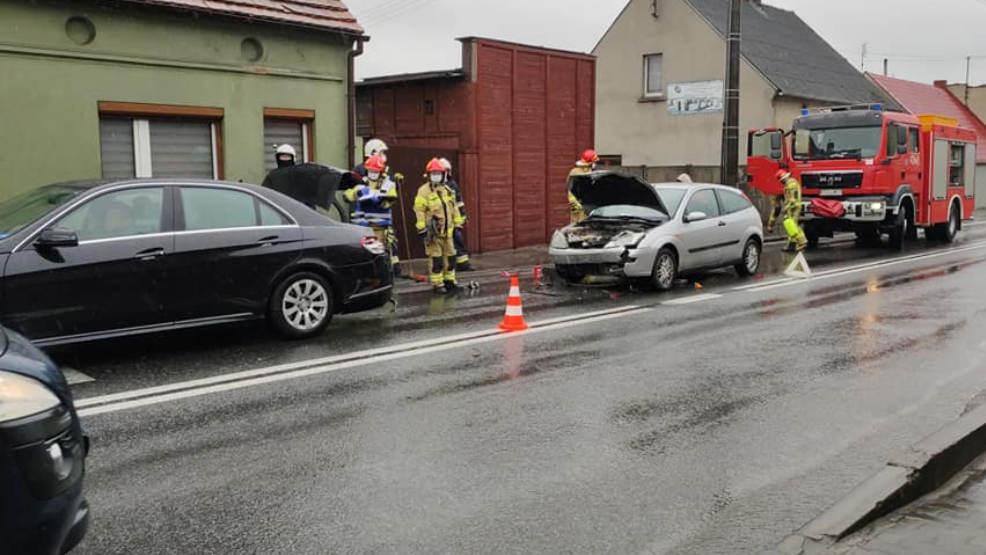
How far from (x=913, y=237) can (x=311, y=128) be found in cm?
1517

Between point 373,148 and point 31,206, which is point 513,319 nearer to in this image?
point 31,206

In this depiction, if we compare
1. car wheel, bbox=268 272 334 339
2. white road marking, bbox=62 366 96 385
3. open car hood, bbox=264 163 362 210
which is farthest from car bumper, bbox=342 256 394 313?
white road marking, bbox=62 366 96 385

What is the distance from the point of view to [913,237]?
21734mm

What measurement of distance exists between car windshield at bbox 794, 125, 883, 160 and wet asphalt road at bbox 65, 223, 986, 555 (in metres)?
9.34

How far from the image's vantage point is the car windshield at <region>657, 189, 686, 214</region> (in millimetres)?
12634

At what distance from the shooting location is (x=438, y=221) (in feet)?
39.0

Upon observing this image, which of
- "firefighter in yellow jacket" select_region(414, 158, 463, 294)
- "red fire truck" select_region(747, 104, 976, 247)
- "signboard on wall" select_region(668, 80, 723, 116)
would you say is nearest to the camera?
"firefighter in yellow jacket" select_region(414, 158, 463, 294)

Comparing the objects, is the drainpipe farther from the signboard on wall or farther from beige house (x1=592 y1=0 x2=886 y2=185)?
the signboard on wall

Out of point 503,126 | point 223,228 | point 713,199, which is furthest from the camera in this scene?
point 503,126

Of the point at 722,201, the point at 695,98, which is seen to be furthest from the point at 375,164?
the point at 695,98

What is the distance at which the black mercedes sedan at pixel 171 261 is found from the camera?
22.9 feet

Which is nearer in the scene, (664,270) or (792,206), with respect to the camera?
(664,270)

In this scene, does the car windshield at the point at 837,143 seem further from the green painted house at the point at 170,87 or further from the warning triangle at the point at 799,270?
the green painted house at the point at 170,87

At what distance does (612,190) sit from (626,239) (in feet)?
3.86
